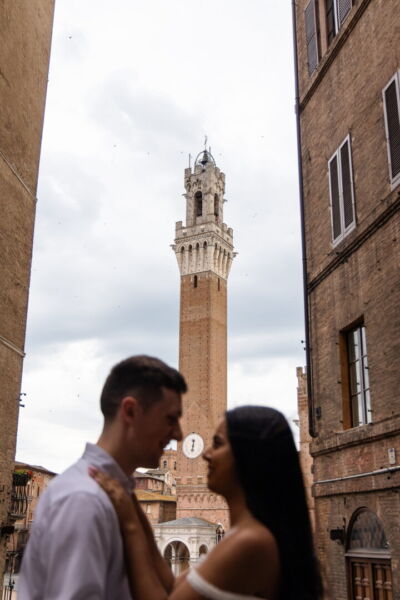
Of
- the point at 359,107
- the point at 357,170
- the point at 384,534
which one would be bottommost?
the point at 384,534

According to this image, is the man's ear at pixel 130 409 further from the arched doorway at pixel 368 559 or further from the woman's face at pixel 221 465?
the arched doorway at pixel 368 559

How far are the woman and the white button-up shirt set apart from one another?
63mm

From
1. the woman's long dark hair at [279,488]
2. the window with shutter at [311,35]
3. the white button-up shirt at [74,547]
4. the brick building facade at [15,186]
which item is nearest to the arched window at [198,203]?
the brick building facade at [15,186]

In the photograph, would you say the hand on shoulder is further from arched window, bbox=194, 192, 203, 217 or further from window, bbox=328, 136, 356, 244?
arched window, bbox=194, 192, 203, 217

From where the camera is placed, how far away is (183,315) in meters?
56.8

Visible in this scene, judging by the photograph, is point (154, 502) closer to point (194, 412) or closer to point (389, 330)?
point (194, 412)

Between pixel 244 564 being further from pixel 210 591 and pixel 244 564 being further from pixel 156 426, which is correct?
pixel 156 426

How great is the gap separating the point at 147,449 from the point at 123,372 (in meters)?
0.28

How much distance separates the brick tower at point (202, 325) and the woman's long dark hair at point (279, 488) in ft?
156

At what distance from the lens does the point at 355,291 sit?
10.7 m

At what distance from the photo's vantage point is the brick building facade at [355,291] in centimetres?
933

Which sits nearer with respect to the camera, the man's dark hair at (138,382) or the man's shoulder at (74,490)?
the man's shoulder at (74,490)

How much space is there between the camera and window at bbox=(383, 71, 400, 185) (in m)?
9.76

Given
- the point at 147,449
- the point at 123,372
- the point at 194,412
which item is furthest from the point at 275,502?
the point at 194,412
